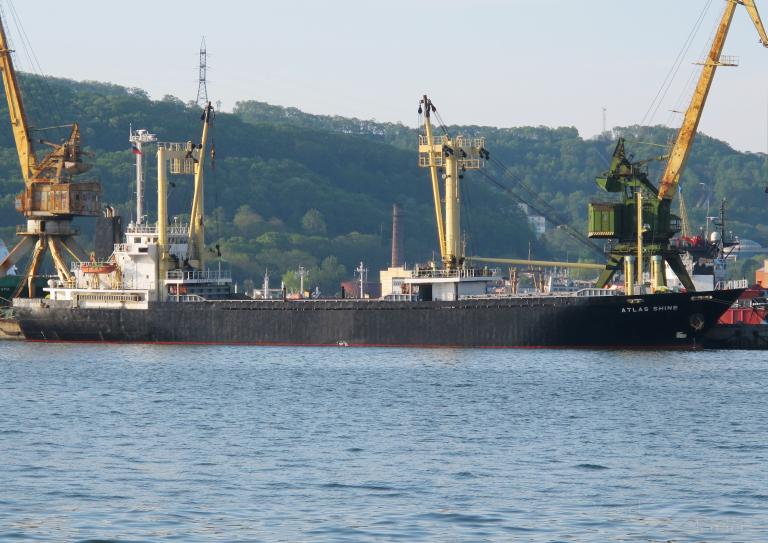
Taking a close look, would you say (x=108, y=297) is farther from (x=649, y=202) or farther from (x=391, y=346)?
(x=649, y=202)

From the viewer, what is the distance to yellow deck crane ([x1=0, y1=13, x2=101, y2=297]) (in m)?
99.9

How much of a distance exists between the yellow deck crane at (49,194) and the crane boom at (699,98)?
4096 cm

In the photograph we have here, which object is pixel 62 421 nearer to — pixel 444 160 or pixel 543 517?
pixel 543 517

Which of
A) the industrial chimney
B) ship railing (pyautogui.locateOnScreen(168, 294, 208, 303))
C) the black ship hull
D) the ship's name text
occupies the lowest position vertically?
the black ship hull

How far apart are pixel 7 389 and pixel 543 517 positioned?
35.9m

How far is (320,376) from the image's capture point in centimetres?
Answer: 6938

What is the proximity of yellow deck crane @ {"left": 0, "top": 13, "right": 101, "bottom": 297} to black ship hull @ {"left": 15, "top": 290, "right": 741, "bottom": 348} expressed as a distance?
18.9 ft

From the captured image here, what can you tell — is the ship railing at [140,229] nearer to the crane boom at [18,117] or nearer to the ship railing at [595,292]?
the crane boom at [18,117]

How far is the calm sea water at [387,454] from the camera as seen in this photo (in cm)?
3341

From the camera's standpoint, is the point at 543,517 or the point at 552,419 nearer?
the point at 543,517

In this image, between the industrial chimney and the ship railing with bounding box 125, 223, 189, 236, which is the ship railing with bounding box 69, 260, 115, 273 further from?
the industrial chimney

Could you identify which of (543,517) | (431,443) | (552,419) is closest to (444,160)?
(552,419)

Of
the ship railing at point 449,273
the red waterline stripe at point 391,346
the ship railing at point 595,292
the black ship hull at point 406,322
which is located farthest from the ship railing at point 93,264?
the ship railing at point 595,292

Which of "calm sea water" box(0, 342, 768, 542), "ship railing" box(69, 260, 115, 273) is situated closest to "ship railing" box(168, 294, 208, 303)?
"ship railing" box(69, 260, 115, 273)
